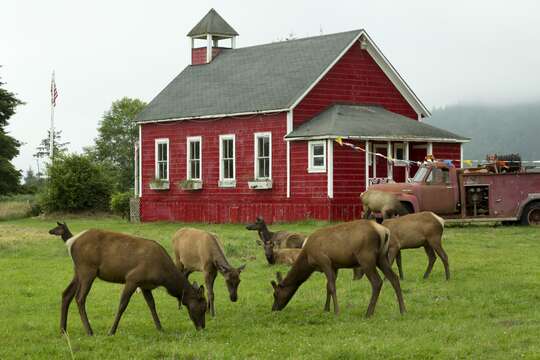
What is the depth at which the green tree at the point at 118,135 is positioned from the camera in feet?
273

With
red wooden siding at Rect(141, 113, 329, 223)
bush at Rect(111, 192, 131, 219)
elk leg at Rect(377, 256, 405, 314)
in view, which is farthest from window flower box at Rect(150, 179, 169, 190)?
elk leg at Rect(377, 256, 405, 314)

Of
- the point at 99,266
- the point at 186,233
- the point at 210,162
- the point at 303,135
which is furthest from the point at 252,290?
the point at 210,162

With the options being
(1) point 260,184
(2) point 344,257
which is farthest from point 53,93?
(2) point 344,257

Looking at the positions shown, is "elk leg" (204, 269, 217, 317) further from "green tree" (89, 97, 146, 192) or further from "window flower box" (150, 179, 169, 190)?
A: "green tree" (89, 97, 146, 192)

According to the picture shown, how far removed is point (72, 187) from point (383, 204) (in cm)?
2283

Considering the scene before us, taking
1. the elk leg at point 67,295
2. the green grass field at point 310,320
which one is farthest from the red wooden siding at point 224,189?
the elk leg at point 67,295

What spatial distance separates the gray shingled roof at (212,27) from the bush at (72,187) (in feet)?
28.1

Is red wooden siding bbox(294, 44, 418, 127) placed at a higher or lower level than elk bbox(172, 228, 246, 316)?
higher

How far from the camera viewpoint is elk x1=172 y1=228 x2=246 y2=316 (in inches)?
585

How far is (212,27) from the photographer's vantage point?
45.0 m

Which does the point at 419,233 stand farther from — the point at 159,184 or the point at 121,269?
the point at 159,184

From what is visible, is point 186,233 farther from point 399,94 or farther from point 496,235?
point 399,94

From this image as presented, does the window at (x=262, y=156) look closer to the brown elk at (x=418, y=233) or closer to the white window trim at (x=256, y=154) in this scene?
the white window trim at (x=256, y=154)

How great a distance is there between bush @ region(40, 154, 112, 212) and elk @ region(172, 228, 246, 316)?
106ft
